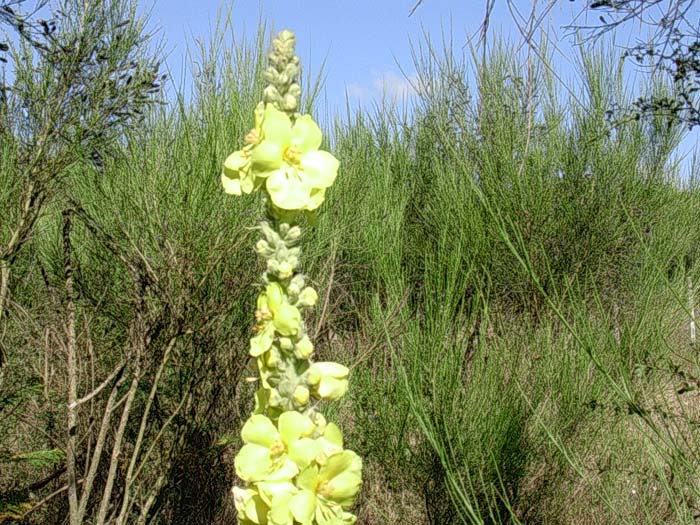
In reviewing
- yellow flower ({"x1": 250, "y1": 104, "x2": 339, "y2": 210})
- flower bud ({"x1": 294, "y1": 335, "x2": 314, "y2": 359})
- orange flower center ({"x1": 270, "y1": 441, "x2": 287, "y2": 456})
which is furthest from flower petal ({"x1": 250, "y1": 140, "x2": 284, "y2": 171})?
orange flower center ({"x1": 270, "y1": 441, "x2": 287, "y2": 456})

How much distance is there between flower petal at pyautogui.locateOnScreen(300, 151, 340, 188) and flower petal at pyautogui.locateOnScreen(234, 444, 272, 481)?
0.32m

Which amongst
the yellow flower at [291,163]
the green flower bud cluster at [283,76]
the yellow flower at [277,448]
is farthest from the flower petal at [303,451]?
the green flower bud cluster at [283,76]

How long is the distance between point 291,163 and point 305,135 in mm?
46

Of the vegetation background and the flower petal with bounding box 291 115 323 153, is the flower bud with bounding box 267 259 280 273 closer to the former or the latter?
the flower petal with bounding box 291 115 323 153

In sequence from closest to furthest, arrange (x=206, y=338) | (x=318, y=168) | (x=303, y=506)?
(x=303, y=506), (x=318, y=168), (x=206, y=338)

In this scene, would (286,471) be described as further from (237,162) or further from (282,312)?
(237,162)

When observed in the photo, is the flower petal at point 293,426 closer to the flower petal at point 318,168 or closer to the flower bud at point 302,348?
the flower bud at point 302,348

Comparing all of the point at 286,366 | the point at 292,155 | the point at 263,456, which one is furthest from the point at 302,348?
the point at 292,155

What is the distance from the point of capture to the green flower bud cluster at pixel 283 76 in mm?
915

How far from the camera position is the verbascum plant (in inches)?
31.9

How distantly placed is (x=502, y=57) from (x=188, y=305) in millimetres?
3812

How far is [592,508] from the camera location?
3.29 meters

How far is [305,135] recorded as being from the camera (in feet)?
2.95

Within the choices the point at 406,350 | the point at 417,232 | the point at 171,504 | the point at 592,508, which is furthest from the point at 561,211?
the point at 171,504
